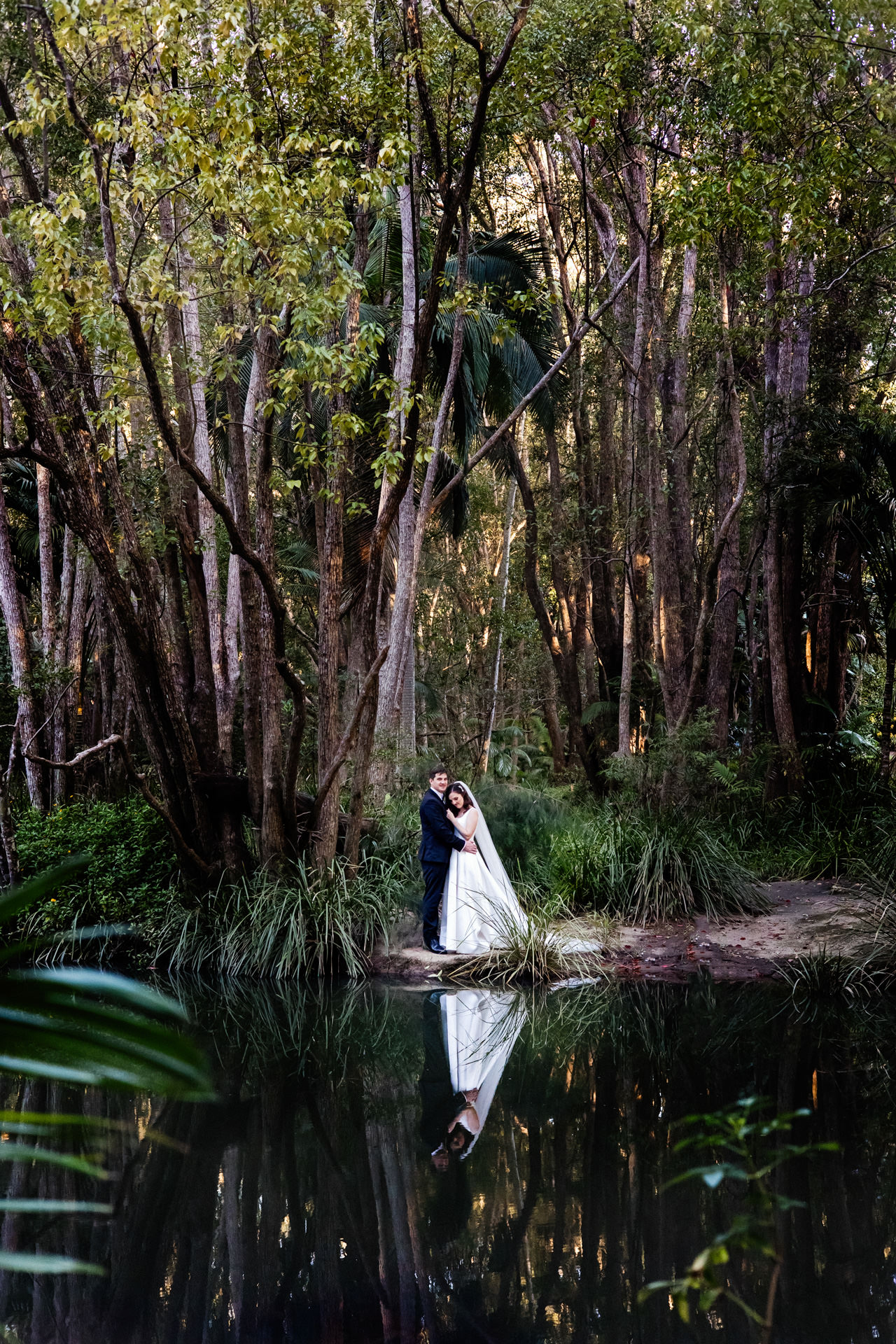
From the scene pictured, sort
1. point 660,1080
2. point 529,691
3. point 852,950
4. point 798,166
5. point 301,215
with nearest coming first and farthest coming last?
1. point 660,1080
2. point 301,215
3. point 852,950
4. point 798,166
5. point 529,691

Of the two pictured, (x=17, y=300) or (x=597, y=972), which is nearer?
(x=17, y=300)

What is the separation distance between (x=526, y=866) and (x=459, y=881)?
1.74m

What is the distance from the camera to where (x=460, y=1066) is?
6.80m

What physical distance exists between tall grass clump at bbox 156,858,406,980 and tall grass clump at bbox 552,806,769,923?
1.88m

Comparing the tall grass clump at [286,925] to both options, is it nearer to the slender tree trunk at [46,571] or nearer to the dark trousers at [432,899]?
the dark trousers at [432,899]

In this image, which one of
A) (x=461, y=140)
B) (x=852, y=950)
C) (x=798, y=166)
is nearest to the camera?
(x=852, y=950)

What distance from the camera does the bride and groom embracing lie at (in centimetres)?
970

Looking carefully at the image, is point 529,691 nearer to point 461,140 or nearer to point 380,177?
point 461,140

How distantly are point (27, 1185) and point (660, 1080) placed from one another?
3622 mm

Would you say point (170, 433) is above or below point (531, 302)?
below

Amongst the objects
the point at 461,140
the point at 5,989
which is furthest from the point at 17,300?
the point at 5,989

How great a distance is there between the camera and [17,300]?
7945 millimetres

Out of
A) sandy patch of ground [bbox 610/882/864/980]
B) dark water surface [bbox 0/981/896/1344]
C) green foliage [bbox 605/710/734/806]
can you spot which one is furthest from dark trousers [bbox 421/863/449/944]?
green foliage [bbox 605/710/734/806]

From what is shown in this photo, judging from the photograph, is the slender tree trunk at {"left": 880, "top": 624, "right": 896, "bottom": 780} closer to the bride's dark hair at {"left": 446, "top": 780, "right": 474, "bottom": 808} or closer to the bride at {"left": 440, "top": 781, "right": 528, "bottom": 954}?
the bride at {"left": 440, "top": 781, "right": 528, "bottom": 954}
